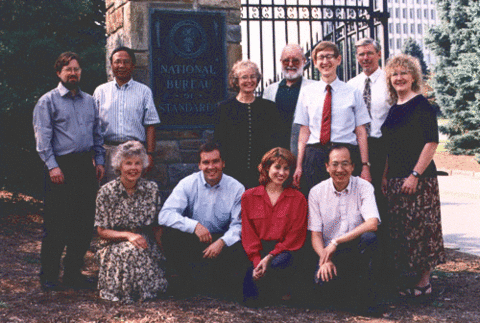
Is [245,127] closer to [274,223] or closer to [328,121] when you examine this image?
[328,121]

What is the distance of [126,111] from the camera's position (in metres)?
4.39

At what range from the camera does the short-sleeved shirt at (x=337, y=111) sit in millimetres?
4109

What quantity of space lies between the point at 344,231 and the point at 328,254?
0.86 feet

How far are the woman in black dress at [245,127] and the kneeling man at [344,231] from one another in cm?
66

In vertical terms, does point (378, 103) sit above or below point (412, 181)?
above

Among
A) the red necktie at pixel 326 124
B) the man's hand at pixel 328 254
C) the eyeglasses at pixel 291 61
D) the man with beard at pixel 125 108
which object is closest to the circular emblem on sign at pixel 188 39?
the man with beard at pixel 125 108

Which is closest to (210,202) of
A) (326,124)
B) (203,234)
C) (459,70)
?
(203,234)

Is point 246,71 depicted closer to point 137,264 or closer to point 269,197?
point 269,197

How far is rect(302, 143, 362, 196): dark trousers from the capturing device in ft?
13.6

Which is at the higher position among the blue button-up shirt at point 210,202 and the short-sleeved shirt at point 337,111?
the short-sleeved shirt at point 337,111

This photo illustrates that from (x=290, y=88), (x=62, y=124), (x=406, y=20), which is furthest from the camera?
(x=406, y=20)

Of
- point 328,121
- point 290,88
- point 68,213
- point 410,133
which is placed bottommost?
point 68,213

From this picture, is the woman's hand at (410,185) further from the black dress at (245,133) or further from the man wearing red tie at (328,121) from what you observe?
the black dress at (245,133)

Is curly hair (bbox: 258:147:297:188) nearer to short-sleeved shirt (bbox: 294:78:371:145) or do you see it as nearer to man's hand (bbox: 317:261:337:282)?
short-sleeved shirt (bbox: 294:78:371:145)
